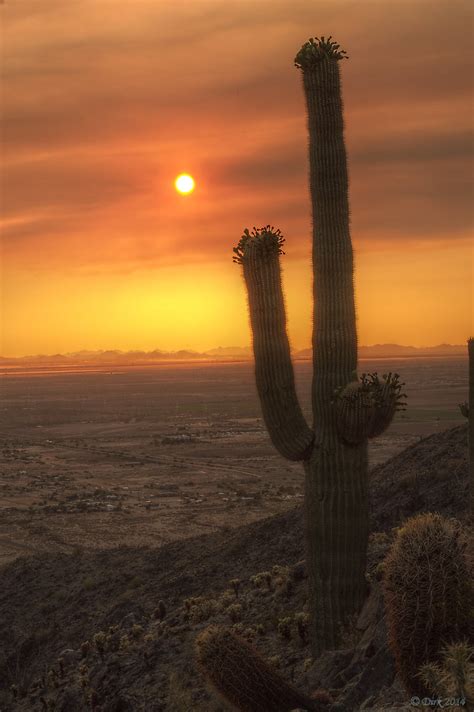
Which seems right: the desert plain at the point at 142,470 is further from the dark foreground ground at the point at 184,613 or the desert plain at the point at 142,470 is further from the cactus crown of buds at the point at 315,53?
the cactus crown of buds at the point at 315,53

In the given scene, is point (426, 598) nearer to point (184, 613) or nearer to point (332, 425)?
point (332, 425)

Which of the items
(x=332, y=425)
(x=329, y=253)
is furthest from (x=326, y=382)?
(x=329, y=253)

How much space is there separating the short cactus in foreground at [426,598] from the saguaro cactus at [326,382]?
3.27 meters

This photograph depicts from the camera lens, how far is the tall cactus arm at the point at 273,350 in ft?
33.2

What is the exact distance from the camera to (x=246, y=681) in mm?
7461

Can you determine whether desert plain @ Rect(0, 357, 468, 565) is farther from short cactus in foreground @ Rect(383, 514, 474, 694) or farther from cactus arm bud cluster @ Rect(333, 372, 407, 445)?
short cactus in foreground @ Rect(383, 514, 474, 694)

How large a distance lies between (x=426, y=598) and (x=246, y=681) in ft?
6.53

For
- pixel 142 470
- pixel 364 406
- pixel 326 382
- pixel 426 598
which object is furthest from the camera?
pixel 142 470

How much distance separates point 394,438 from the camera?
48000 millimetres

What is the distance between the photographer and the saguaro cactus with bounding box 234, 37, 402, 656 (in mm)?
10016

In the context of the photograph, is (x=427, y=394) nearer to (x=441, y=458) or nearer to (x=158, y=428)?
(x=158, y=428)

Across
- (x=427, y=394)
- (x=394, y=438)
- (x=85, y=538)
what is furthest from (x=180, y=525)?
(x=427, y=394)

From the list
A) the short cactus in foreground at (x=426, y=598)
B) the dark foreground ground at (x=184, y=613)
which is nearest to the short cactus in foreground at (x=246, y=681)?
the dark foreground ground at (x=184, y=613)

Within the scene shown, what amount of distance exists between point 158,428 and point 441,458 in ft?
137
